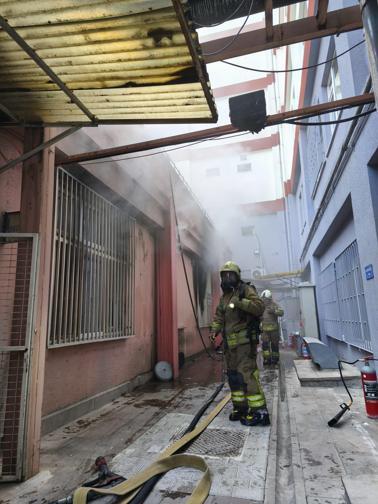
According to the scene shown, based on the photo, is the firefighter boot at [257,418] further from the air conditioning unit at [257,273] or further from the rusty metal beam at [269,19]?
the air conditioning unit at [257,273]

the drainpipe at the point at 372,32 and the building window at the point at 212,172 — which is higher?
the building window at the point at 212,172

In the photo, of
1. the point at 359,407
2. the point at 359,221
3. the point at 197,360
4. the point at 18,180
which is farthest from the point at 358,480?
the point at 197,360

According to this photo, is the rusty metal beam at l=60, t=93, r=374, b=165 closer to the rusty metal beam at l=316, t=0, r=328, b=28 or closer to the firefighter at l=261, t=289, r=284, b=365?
the rusty metal beam at l=316, t=0, r=328, b=28

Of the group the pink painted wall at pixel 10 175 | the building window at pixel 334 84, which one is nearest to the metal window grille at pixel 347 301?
the building window at pixel 334 84

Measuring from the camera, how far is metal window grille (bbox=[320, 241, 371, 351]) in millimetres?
6406

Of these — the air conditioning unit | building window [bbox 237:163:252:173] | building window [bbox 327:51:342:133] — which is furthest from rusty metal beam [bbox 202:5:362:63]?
building window [bbox 237:163:252:173]

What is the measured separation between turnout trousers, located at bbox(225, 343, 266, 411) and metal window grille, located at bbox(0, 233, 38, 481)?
226 cm

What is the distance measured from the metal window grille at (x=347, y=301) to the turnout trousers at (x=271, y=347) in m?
1.57

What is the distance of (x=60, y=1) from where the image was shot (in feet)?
6.81

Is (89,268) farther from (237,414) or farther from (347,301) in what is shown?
(347,301)

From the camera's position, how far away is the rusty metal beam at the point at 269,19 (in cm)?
301

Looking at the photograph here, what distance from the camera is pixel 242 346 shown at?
409 centimetres

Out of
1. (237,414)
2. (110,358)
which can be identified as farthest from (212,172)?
(237,414)

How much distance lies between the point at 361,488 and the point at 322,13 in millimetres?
3780
